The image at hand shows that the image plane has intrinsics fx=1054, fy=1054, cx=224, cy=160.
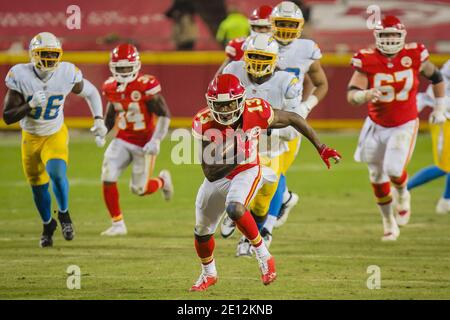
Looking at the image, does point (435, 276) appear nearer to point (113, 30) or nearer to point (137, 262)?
point (137, 262)

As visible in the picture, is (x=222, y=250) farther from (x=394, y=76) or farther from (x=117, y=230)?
(x=394, y=76)

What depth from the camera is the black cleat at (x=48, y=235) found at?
8.44 meters

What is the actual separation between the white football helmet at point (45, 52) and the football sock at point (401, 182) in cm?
292

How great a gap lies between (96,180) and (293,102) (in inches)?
190

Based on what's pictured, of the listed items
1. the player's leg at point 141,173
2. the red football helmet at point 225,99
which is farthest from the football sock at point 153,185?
the red football helmet at point 225,99

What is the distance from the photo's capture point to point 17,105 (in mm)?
8242

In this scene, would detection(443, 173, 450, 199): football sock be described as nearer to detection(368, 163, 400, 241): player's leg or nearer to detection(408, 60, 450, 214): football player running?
detection(408, 60, 450, 214): football player running

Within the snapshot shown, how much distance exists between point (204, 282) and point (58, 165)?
6.68ft

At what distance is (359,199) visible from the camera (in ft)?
36.3

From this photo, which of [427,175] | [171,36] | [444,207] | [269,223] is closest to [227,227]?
[269,223]

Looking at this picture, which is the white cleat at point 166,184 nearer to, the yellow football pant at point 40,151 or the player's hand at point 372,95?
the yellow football pant at point 40,151

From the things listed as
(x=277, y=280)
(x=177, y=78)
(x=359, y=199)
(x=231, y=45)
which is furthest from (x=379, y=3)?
(x=277, y=280)

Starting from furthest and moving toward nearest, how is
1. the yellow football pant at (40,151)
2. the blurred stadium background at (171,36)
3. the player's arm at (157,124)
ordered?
the blurred stadium background at (171,36) → the player's arm at (157,124) → the yellow football pant at (40,151)

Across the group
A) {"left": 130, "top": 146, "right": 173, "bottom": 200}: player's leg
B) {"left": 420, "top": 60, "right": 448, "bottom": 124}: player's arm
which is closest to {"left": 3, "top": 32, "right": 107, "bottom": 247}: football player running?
{"left": 130, "top": 146, "right": 173, "bottom": 200}: player's leg
